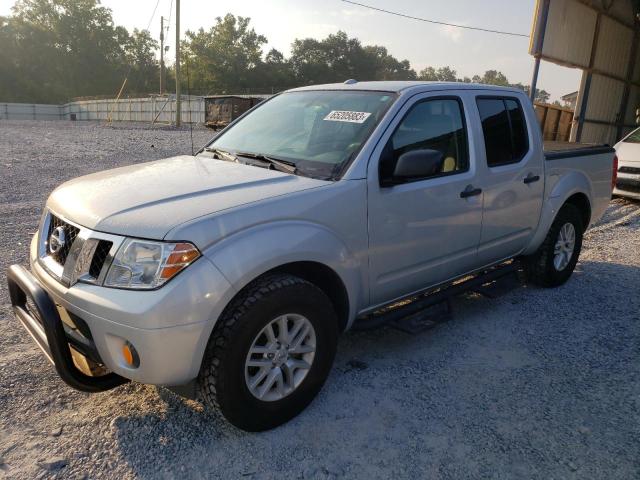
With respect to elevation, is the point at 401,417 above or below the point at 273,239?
below

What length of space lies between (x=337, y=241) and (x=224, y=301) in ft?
2.56

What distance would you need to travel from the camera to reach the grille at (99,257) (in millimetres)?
2402

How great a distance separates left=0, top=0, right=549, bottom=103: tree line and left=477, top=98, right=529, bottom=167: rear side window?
2467 inches

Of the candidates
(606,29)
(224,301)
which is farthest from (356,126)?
(606,29)

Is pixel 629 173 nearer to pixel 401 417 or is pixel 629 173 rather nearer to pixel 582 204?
pixel 582 204

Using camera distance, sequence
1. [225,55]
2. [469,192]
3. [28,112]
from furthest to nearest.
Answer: [225,55] < [28,112] < [469,192]

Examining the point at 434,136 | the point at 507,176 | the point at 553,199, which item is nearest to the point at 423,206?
the point at 434,136

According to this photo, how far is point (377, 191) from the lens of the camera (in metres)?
3.04

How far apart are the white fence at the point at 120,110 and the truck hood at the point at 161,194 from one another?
25.2 metres

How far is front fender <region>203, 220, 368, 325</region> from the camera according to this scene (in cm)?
239

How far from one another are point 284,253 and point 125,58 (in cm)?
8016

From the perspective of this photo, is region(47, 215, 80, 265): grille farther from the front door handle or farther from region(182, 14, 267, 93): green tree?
region(182, 14, 267, 93): green tree

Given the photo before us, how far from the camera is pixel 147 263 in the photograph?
7.57 ft

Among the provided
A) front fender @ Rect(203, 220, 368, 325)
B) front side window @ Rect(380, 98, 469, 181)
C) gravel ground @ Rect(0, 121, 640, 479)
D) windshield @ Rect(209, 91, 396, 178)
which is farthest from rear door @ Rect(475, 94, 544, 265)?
front fender @ Rect(203, 220, 368, 325)
